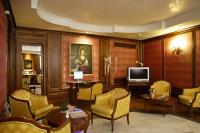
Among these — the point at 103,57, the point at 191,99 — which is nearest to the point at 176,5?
the point at 191,99

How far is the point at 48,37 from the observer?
6707mm

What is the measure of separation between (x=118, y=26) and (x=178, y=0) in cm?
298

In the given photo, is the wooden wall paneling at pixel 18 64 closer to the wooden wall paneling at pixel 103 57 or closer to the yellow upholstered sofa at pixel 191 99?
the wooden wall paneling at pixel 103 57

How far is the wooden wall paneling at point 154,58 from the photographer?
25.5 feet

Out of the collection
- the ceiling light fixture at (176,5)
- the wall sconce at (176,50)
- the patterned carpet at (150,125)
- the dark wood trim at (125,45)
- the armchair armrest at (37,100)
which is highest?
the ceiling light fixture at (176,5)

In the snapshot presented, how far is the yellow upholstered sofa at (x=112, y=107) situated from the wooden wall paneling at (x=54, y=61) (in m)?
2.82

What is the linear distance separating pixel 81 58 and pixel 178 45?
154 inches

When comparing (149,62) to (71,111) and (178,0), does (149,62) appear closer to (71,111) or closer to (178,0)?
(178,0)

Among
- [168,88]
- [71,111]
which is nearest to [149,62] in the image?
[168,88]

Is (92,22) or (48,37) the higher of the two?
(92,22)

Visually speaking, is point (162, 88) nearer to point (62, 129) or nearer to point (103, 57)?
point (103, 57)

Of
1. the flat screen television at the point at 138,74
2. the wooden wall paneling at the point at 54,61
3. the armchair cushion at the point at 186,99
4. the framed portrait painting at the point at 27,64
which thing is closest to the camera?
the armchair cushion at the point at 186,99

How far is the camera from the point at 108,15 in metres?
5.73

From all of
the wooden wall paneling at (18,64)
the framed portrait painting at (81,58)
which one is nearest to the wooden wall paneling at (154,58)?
the framed portrait painting at (81,58)
